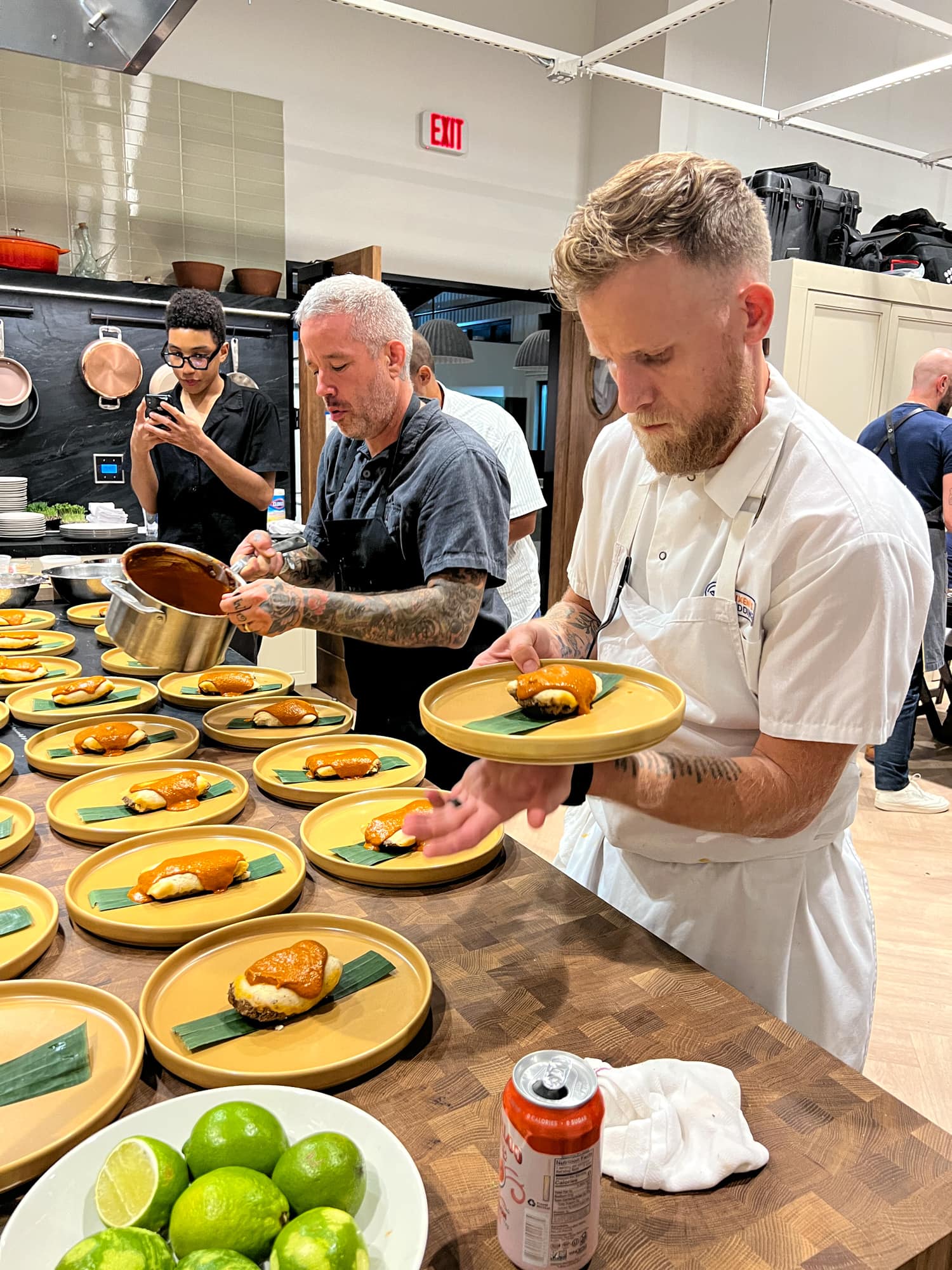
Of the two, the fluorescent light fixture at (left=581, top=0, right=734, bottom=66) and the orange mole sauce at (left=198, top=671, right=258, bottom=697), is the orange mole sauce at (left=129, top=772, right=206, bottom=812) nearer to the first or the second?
the orange mole sauce at (left=198, top=671, right=258, bottom=697)

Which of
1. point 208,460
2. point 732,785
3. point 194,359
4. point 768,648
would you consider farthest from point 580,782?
point 194,359

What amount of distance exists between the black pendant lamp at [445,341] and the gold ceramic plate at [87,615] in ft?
9.86

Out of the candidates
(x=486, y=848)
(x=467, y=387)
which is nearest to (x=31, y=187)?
(x=467, y=387)

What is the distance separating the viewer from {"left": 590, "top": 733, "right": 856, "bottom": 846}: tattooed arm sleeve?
113cm

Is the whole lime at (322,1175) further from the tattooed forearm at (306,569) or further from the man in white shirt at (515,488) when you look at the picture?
the man in white shirt at (515,488)

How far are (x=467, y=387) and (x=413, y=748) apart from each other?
584cm

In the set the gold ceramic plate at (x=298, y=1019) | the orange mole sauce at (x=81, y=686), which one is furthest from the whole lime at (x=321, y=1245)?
the orange mole sauce at (x=81, y=686)

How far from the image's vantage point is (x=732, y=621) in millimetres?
1276

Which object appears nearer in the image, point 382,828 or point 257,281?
point 382,828

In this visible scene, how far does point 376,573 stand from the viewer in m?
2.30

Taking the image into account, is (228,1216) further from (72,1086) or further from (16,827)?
(16,827)

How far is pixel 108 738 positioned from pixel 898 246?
599 cm

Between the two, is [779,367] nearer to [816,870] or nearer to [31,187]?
[31,187]

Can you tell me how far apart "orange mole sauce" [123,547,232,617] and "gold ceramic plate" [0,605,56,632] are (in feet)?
3.12
